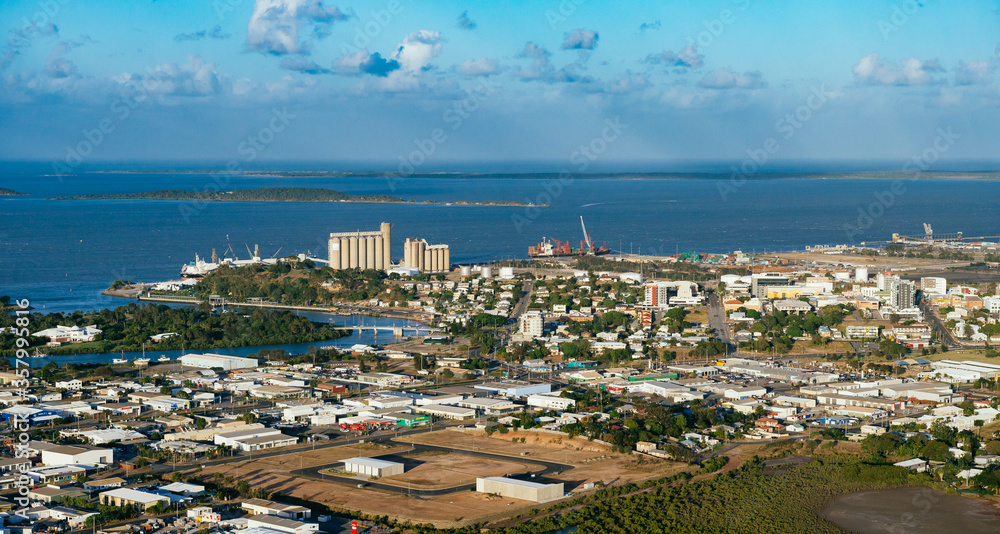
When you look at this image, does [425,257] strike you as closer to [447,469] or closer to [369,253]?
[369,253]


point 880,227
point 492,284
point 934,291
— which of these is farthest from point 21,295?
point 880,227

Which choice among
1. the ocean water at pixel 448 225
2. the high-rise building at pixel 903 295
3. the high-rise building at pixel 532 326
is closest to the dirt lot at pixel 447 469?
the high-rise building at pixel 532 326

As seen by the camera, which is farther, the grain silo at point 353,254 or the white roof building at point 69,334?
the grain silo at point 353,254

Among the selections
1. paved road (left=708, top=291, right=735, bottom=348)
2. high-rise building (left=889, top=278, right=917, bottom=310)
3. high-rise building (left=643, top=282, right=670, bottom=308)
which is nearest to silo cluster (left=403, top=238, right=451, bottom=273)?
high-rise building (left=643, top=282, right=670, bottom=308)

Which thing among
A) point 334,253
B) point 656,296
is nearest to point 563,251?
point 334,253

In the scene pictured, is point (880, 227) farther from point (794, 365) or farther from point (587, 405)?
point (587, 405)

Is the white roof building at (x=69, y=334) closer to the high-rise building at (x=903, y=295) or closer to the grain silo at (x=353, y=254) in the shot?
the grain silo at (x=353, y=254)
